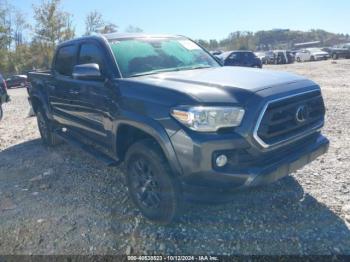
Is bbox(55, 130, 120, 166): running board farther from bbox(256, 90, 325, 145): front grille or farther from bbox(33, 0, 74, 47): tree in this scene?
bbox(33, 0, 74, 47): tree

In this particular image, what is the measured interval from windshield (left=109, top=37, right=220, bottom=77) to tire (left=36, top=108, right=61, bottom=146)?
295cm

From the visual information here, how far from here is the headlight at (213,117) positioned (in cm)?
273

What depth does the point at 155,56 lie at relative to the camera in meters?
4.10

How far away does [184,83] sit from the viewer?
3.15 metres

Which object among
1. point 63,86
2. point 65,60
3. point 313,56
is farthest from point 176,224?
point 313,56

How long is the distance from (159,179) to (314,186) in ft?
6.87

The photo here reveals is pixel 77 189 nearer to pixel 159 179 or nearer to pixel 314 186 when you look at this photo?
pixel 159 179

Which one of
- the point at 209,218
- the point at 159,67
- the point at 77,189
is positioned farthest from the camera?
the point at 77,189

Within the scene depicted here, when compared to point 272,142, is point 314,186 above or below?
below

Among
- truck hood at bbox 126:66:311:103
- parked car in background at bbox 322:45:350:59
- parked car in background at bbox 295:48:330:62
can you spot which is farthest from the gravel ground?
parked car in background at bbox 295:48:330:62

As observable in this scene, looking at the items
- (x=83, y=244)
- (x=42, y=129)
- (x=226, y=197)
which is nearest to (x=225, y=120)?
(x=226, y=197)

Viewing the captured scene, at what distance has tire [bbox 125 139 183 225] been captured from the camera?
3.04 metres

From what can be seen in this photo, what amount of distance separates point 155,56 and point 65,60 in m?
1.93

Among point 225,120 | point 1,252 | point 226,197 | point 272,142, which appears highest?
point 225,120
